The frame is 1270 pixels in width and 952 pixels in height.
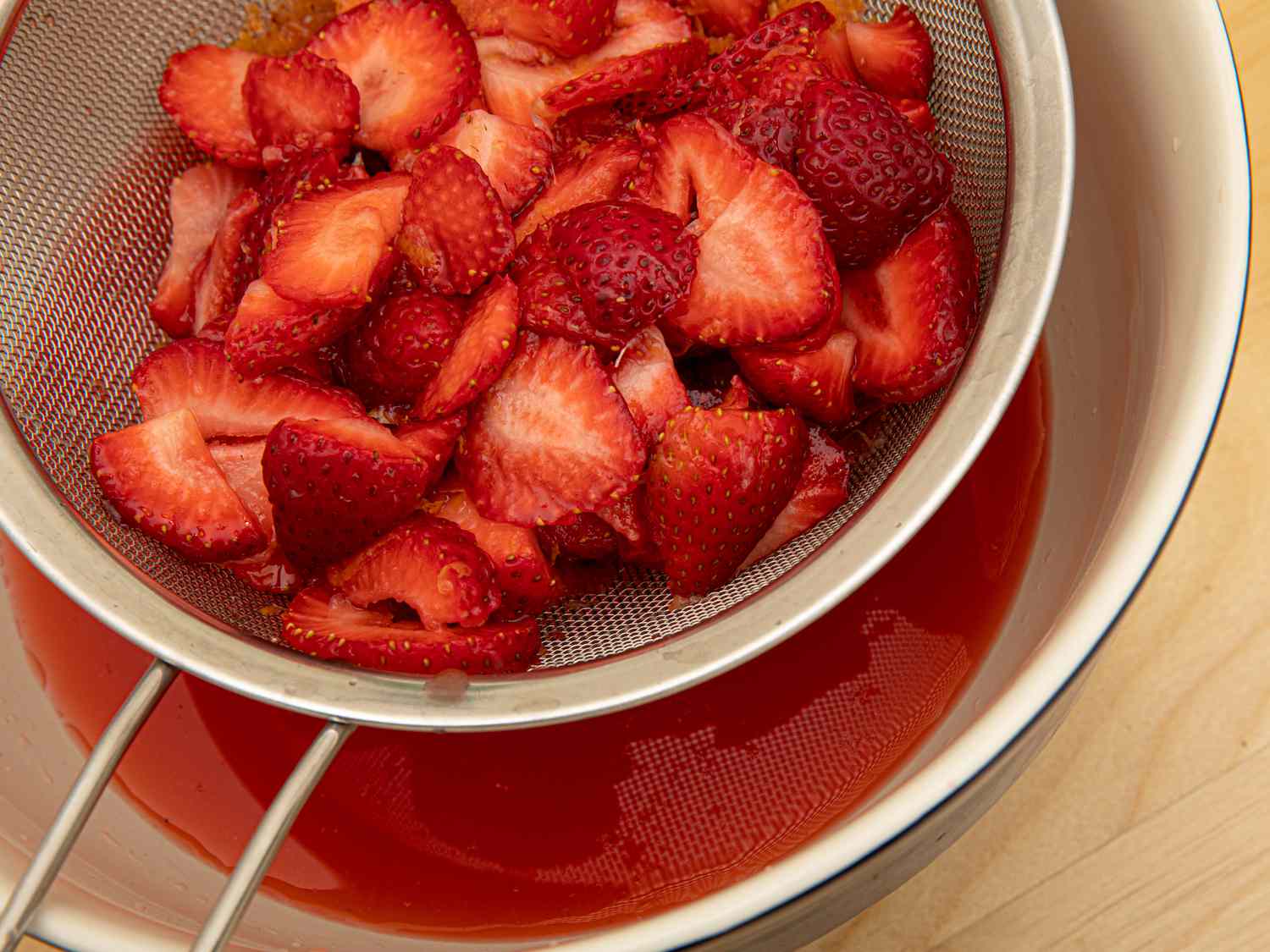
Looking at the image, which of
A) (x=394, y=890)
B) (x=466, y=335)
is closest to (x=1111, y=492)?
(x=466, y=335)

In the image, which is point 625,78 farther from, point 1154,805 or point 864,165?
point 1154,805

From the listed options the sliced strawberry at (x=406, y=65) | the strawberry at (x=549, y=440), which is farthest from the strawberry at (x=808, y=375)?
the sliced strawberry at (x=406, y=65)

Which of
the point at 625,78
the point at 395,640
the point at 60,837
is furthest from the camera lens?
the point at 625,78

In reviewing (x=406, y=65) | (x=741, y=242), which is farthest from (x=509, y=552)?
(x=406, y=65)

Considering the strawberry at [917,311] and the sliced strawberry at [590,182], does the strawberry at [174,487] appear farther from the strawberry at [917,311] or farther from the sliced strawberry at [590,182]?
the strawberry at [917,311]

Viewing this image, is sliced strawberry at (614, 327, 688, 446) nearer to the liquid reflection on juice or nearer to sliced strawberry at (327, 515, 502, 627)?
sliced strawberry at (327, 515, 502, 627)

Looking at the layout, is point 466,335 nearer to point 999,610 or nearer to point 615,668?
point 615,668
